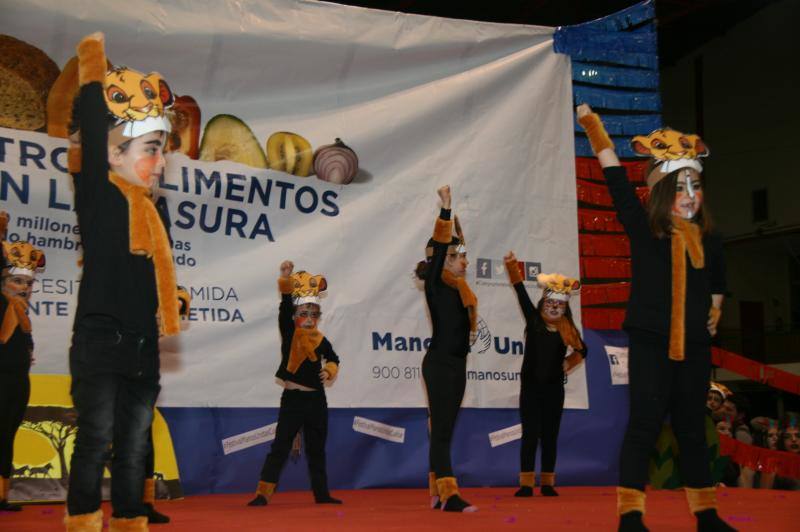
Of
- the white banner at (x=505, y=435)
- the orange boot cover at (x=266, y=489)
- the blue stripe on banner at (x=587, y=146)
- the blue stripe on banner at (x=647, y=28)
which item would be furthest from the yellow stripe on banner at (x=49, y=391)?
the blue stripe on banner at (x=647, y=28)

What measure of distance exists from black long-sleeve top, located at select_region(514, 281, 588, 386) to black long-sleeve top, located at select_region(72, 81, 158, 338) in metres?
3.58

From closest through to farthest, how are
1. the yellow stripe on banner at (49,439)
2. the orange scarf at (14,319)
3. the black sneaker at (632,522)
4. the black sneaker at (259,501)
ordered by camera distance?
the black sneaker at (632,522) < the orange scarf at (14,319) < the black sneaker at (259,501) < the yellow stripe on banner at (49,439)

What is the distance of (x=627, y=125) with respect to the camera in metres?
7.68

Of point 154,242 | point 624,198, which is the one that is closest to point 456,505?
point 624,198

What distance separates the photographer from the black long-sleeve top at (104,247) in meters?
3.05

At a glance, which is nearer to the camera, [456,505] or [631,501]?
[631,501]

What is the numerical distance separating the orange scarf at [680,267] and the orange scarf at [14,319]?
3492mm

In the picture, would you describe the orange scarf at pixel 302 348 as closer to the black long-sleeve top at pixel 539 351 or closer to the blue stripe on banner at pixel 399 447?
the blue stripe on banner at pixel 399 447

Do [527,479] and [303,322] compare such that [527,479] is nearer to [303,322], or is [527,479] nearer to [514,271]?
[514,271]

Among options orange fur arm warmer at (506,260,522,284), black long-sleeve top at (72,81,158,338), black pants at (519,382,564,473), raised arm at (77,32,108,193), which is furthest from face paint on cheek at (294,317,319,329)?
raised arm at (77,32,108,193)

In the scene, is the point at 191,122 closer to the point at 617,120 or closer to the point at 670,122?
the point at 617,120

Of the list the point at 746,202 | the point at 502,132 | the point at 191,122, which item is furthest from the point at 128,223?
the point at 746,202

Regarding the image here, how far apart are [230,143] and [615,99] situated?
3206 mm

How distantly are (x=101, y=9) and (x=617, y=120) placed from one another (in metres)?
4.00
